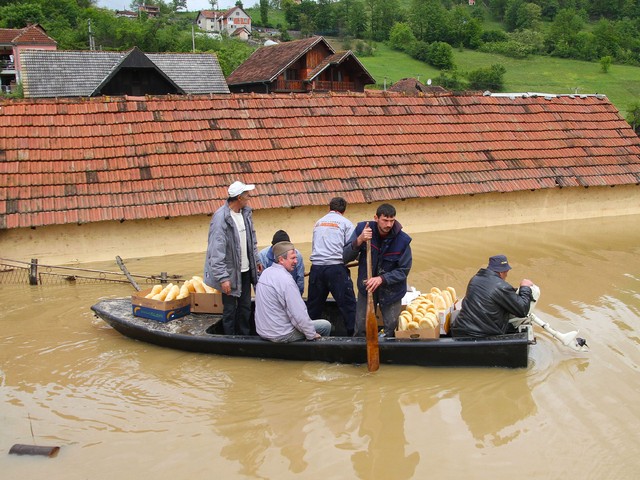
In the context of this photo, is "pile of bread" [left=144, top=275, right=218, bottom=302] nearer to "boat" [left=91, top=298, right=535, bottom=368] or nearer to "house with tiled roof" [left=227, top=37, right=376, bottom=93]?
"boat" [left=91, top=298, right=535, bottom=368]

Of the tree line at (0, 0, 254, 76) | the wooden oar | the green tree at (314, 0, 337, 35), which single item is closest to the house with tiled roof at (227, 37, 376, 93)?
the tree line at (0, 0, 254, 76)

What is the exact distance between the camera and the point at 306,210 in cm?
1369

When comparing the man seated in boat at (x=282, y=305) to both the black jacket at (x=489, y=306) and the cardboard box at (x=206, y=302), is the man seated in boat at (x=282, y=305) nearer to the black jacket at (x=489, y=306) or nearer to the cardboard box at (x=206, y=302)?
the cardboard box at (x=206, y=302)

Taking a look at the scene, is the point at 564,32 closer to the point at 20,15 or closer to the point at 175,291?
the point at 20,15

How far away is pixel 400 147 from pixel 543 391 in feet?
28.8

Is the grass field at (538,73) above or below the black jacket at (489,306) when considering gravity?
above

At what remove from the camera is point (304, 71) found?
123 ft

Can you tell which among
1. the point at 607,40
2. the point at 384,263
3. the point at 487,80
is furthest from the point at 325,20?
the point at 384,263

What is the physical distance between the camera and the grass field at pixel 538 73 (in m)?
58.5

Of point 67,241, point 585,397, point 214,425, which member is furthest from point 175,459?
point 67,241

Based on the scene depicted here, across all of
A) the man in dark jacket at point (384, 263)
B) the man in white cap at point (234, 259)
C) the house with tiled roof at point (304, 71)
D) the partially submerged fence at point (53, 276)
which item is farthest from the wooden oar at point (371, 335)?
the house with tiled roof at point (304, 71)

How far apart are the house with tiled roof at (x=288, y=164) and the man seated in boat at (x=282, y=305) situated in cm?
550

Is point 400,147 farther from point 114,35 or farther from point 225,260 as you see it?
point 114,35

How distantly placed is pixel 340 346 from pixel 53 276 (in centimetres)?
623
